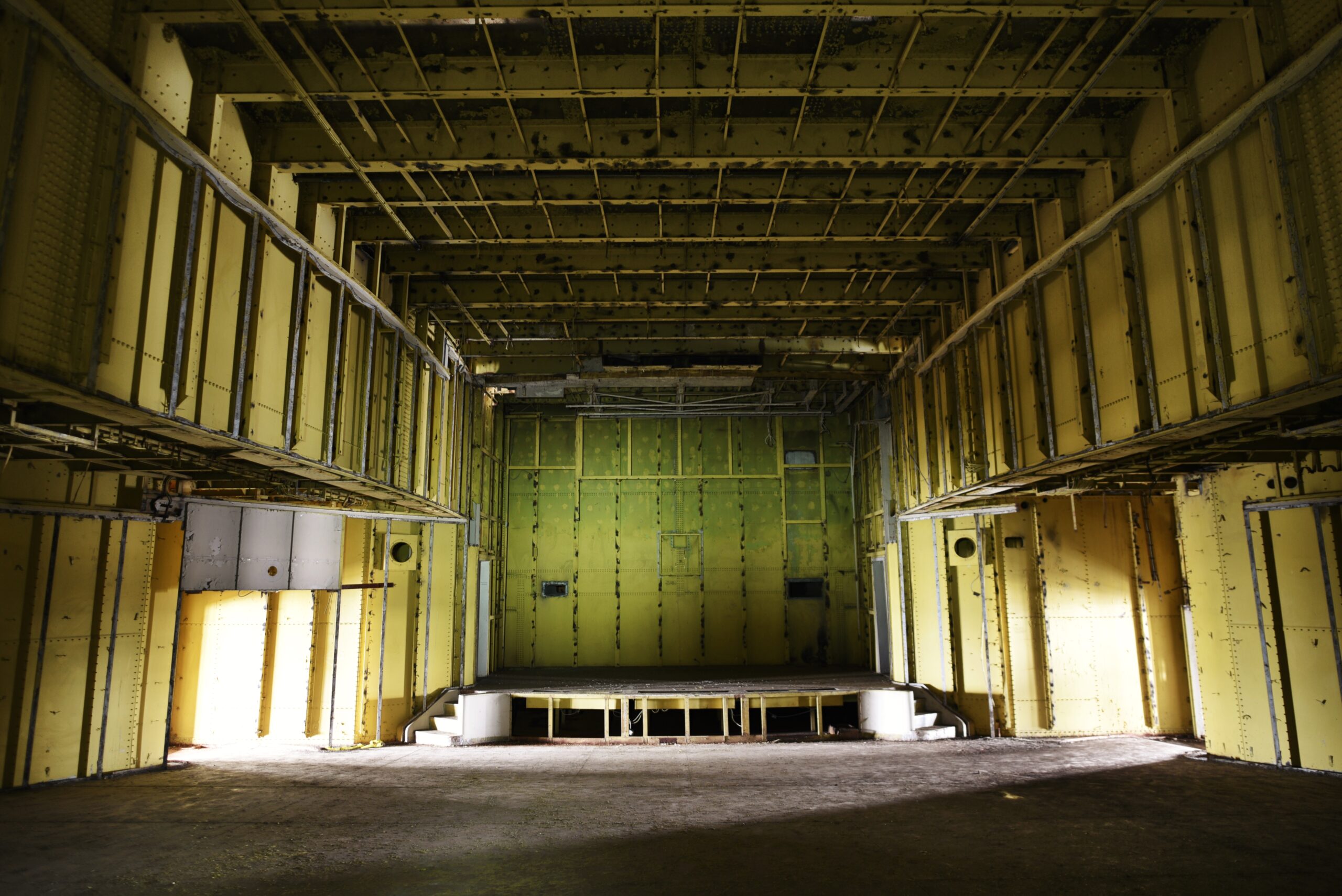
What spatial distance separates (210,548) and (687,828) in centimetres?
755

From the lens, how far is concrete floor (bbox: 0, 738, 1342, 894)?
559 centimetres

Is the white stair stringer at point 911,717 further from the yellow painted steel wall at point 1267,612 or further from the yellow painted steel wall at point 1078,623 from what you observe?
the yellow painted steel wall at point 1267,612

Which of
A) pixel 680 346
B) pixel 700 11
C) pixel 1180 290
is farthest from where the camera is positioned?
pixel 680 346

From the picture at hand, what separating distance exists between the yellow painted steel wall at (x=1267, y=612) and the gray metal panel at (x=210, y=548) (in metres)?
13.1

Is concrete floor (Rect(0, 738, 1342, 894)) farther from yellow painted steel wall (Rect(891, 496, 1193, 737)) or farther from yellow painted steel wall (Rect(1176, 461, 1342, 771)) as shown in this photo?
yellow painted steel wall (Rect(891, 496, 1193, 737))

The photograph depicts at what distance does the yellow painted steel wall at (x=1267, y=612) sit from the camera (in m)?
8.34

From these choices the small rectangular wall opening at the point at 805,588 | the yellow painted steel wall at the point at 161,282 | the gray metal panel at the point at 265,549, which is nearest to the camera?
the yellow painted steel wall at the point at 161,282

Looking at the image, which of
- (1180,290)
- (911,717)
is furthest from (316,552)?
(1180,290)

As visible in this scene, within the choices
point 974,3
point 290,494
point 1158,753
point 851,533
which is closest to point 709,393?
point 851,533

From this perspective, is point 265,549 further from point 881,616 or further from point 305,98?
point 881,616

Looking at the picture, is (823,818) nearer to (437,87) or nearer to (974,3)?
(974,3)

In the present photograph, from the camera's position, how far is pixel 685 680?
15.3 meters

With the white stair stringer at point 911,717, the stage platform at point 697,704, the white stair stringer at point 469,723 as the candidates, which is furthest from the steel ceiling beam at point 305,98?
the white stair stringer at point 911,717

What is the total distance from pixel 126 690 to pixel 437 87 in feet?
26.5
